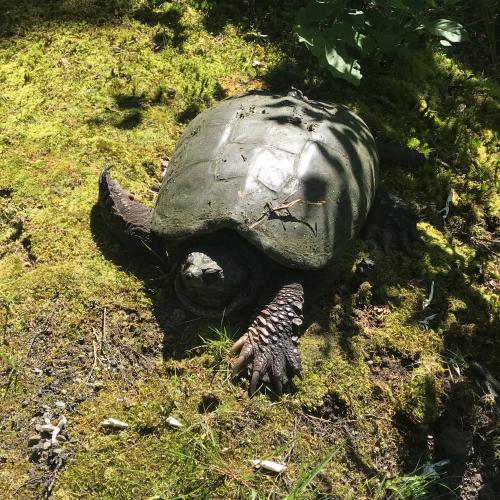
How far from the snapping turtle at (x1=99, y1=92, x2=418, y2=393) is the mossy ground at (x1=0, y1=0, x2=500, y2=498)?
20 cm

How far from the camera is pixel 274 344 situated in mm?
3094

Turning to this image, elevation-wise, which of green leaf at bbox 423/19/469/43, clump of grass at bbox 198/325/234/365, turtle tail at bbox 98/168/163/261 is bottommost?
clump of grass at bbox 198/325/234/365

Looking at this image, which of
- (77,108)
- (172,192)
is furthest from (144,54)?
(172,192)

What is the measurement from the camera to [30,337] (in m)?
3.08

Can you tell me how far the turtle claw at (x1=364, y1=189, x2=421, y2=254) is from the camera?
3975 millimetres

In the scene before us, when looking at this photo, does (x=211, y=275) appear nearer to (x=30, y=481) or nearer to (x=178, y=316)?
(x=178, y=316)

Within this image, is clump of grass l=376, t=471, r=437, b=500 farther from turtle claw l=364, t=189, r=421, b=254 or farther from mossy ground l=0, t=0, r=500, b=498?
turtle claw l=364, t=189, r=421, b=254

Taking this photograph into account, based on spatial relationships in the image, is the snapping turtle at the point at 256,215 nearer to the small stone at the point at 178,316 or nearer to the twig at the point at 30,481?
the small stone at the point at 178,316

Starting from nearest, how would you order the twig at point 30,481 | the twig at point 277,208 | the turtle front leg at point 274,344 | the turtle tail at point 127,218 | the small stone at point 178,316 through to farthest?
the twig at point 30,481
the turtle front leg at point 274,344
the twig at point 277,208
the small stone at point 178,316
the turtle tail at point 127,218

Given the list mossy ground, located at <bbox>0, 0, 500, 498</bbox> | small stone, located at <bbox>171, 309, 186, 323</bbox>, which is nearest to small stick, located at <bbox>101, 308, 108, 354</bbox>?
mossy ground, located at <bbox>0, 0, 500, 498</bbox>

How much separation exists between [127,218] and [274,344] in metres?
1.27

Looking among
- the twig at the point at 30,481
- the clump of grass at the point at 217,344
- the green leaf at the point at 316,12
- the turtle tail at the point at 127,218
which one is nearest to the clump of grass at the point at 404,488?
the clump of grass at the point at 217,344

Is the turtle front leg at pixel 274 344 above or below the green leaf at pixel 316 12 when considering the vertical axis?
below

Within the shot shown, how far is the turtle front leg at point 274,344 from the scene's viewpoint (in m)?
3.04
